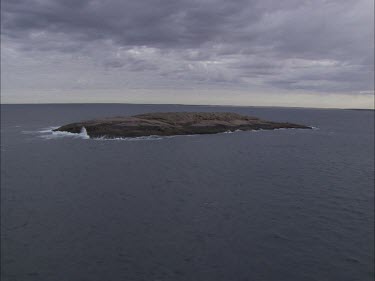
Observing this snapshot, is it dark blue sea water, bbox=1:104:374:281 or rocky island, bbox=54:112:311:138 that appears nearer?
dark blue sea water, bbox=1:104:374:281

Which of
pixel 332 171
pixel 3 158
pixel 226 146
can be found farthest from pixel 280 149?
pixel 3 158

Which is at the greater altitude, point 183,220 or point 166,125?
point 166,125

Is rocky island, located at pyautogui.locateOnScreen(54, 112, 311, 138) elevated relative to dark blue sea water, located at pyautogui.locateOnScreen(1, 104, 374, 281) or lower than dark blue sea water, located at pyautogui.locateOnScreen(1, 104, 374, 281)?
elevated

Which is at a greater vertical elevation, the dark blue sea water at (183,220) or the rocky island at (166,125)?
the rocky island at (166,125)

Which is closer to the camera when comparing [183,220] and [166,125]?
[183,220]

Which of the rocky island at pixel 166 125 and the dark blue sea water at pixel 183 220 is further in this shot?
the rocky island at pixel 166 125
